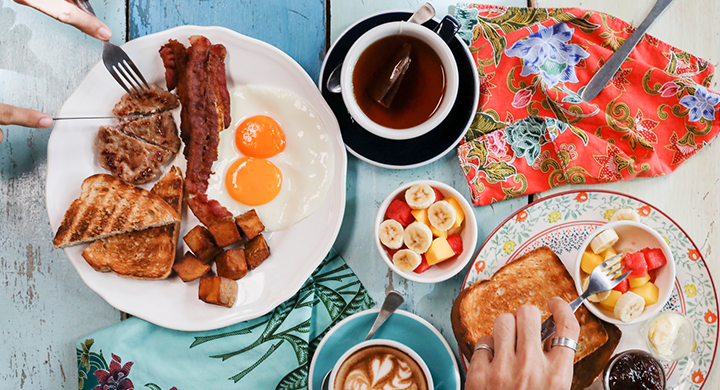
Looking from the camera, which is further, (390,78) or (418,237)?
(418,237)

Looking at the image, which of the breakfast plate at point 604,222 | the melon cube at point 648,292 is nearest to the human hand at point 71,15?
the breakfast plate at point 604,222

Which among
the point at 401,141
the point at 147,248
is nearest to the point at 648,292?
the point at 401,141

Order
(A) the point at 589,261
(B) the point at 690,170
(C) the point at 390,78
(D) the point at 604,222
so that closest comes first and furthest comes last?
1. (C) the point at 390,78
2. (A) the point at 589,261
3. (D) the point at 604,222
4. (B) the point at 690,170

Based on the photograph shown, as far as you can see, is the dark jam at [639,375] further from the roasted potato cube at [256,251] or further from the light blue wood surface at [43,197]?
the roasted potato cube at [256,251]

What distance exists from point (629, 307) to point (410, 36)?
4.98 ft

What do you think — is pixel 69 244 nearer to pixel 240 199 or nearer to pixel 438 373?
pixel 240 199

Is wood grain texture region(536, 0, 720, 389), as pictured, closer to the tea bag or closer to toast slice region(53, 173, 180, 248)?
the tea bag

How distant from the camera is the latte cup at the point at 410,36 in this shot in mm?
1908

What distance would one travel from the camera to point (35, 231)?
7.37 feet

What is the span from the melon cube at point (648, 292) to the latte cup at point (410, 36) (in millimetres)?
1189

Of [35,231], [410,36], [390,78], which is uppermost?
[410,36]

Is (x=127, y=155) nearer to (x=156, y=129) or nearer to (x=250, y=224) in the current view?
(x=156, y=129)

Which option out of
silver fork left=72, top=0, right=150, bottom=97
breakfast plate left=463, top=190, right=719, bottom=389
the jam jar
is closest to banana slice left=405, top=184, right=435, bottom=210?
breakfast plate left=463, top=190, right=719, bottom=389

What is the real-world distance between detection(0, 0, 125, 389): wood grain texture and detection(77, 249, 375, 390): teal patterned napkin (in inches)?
6.5
